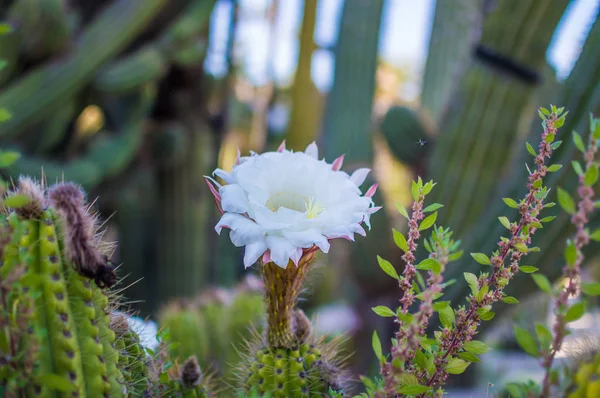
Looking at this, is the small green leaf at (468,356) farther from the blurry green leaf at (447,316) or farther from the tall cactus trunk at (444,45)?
the tall cactus trunk at (444,45)

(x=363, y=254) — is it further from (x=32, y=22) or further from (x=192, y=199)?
(x=32, y=22)

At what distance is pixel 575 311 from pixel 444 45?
3.34 m

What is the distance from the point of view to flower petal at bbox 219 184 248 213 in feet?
2.35

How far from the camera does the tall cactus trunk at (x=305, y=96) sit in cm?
433

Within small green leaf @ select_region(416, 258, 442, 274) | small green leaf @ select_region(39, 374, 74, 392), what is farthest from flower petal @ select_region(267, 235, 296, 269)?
small green leaf @ select_region(39, 374, 74, 392)

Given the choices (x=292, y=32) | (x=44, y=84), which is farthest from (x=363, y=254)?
(x=292, y=32)

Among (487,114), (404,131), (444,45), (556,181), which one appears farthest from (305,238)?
(444,45)

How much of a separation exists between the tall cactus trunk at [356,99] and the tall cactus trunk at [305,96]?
2.47 feet

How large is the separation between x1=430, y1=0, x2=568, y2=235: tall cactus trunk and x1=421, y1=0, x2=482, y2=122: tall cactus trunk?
107 cm

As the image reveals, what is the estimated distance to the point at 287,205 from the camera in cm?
80

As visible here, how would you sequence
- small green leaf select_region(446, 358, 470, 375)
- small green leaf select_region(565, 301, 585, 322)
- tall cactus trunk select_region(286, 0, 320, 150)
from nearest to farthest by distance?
small green leaf select_region(565, 301, 585, 322) < small green leaf select_region(446, 358, 470, 375) < tall cactus trunk select_region(286, 0, 320, 150)

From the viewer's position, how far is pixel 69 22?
276 cm

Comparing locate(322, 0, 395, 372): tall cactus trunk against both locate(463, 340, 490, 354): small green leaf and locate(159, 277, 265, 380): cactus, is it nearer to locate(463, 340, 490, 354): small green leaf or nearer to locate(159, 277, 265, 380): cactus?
locate(159, 277, 265, 380): cactus

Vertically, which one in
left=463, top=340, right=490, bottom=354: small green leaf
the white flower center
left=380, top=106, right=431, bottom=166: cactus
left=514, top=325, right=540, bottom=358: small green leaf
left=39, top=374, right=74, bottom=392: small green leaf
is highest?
left=380, top=106, right=431, bottom=166: cactus
